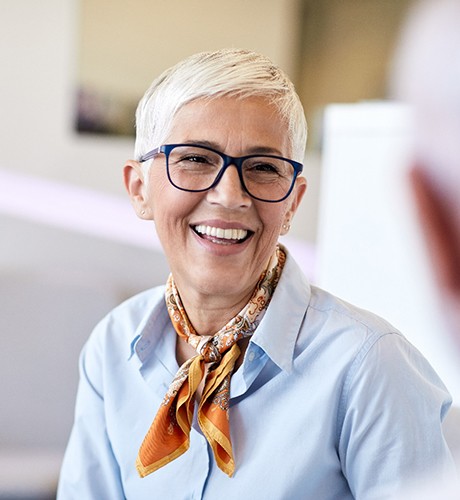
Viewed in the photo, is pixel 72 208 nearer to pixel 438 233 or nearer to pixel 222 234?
pixel 438 233

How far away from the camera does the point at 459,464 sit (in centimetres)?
94

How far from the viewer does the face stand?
938 millimetres

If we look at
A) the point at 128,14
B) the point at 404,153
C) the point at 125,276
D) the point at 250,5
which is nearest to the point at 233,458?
the point at 404,153

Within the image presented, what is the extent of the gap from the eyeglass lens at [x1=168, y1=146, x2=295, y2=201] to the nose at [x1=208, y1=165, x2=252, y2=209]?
14mm

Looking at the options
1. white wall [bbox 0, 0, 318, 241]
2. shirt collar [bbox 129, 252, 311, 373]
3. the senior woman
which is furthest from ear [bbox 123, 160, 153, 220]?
white wall [bbox 0, 0, 318, 241]

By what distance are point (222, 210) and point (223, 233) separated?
3 cm

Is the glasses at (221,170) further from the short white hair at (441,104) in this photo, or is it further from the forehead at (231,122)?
the short white hair at (441,104)

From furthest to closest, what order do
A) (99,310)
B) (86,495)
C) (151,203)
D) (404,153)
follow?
1. (99,310)
2. (404,153)
3. (86,495)
4. (151,203)

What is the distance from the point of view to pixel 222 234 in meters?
0.97

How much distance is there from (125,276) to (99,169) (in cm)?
40

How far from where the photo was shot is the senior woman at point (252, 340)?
3.03 ft

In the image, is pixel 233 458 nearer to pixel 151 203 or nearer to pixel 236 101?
pixel 151 203

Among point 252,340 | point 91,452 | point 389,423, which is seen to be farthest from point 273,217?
point 91,452

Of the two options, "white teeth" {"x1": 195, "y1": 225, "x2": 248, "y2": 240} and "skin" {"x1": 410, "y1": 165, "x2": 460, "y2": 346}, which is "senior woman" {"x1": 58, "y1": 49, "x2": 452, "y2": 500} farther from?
"skin" {"x1": 410, "y1": 165, "x2": 460, "y2": 346}
